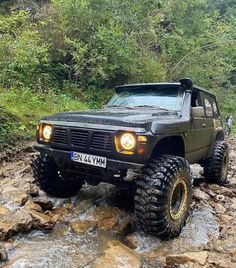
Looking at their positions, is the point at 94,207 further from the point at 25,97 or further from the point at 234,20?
the point at 234,20

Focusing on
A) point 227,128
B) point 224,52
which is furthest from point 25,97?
point 224,52

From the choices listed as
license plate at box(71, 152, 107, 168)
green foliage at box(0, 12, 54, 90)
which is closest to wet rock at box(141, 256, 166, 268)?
license plate at box(71, 152, 107, 168)

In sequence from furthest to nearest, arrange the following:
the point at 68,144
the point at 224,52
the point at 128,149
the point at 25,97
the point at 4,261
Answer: the point at 224,52 < the point at 25,97 < the point at 68,144 < the point at 128,149 < the point at 4,261

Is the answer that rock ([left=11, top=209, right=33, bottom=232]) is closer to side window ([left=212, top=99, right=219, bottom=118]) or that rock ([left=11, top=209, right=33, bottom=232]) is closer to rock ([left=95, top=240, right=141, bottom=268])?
rock ([left=95, top=240, right=141, bottom=268])

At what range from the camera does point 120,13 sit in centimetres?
1430

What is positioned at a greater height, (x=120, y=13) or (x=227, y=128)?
(x=120, y=13)

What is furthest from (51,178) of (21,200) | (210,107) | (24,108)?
(24,108)

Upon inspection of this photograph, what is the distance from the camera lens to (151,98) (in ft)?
17.4

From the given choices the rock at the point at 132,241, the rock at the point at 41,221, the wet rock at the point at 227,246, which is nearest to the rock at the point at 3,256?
the rock at the point at 41,221

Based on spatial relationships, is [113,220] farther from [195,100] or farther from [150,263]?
[195,100]

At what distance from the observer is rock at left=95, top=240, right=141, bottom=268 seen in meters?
3.35

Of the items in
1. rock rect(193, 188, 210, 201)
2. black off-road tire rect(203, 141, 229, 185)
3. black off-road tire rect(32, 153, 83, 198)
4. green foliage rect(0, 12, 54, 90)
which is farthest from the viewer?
green foliage rect(0, 12, 54, 90)

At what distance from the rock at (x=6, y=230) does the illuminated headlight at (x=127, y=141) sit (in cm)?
157

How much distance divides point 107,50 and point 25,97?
4.28 meters
